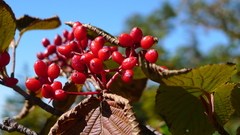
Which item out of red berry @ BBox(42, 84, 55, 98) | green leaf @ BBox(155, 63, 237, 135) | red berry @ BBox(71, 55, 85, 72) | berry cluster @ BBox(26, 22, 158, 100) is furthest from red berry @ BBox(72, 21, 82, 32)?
green leaf @ BBox(155, 63, 237, 135)

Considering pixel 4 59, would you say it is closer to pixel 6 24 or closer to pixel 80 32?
pixel 6 24

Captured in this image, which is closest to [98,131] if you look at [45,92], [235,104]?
[45,92]

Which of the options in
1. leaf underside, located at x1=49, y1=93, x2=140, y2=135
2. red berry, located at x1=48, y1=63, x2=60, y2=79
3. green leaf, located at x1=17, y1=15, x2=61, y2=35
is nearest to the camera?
leaf underside, located at x1=49, y1=93, x2=140, y2=135

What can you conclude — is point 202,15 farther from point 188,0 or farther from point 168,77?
point 168,77

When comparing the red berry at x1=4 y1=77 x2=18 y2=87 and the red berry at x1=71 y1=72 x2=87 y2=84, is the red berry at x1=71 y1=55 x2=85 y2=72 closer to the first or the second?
the red berry at x1=71 y1=72 x2=87 y2=84

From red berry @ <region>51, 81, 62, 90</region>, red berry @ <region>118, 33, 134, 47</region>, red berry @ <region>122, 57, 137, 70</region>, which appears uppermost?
red berry @ <region>118, 33, 134, 47</region>

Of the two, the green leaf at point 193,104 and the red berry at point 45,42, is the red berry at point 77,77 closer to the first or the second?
the green leaf at point 193,104

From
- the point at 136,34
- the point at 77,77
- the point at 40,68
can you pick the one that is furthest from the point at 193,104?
the point at 40,68

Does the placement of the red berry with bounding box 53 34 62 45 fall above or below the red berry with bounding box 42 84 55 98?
above
